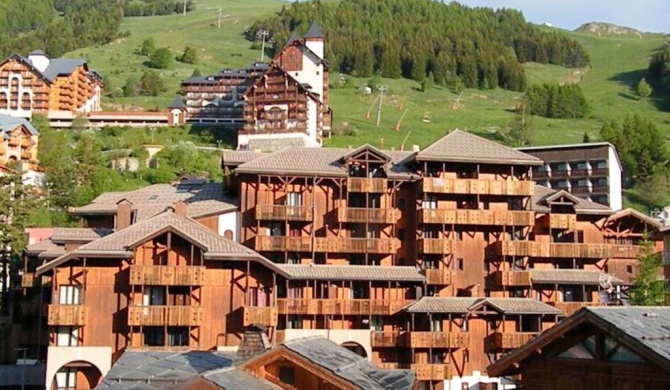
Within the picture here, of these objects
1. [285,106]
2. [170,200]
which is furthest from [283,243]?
[285,106]

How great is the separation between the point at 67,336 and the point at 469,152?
2891 centimetres

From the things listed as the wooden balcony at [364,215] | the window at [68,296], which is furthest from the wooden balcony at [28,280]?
the wooden balcony at [364,215]

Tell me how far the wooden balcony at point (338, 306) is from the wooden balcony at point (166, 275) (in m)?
6.76

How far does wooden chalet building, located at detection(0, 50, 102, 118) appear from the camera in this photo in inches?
5027

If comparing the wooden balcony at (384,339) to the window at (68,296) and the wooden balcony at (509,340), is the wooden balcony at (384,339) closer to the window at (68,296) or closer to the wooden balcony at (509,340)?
the wooden balcony at (509,340)

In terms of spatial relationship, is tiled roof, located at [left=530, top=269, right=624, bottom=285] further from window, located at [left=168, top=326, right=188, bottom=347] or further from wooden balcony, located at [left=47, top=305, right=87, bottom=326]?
wooden balcony, located at [left=47, top=305, right=87, bottom=326]

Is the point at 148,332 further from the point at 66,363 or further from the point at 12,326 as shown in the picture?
the point at 12,326

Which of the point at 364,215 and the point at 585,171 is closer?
the point at 364,215

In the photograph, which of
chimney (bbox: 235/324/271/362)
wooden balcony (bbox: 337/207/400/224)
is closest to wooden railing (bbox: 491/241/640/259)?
wooden balcony (bbox: 337/207/400/224)

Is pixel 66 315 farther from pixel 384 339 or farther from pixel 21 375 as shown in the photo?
pixel 384 339

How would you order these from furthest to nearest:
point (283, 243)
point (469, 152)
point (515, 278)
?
point (469, 152), point (515, 278), point (283, 243)

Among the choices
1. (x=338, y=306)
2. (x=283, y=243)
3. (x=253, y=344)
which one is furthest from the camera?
(x=283, y=243)

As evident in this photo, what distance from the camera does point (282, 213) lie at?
56.9 meters

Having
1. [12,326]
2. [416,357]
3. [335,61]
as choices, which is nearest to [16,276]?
[12,326]
